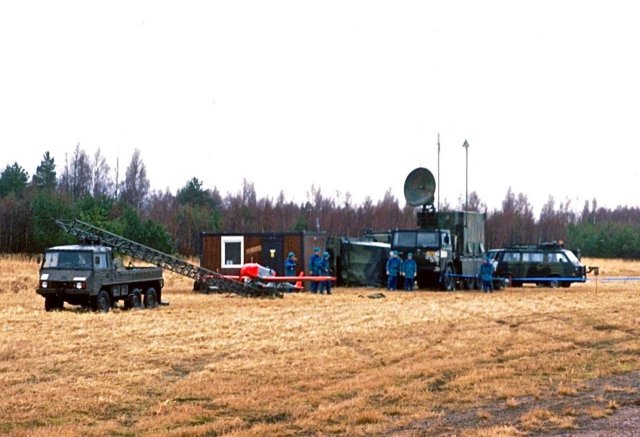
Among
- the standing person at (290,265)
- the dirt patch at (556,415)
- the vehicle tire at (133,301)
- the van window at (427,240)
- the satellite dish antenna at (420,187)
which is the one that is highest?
the satellite dish antenna at (420,187)

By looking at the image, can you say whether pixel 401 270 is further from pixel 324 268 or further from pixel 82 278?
pixel 82 278

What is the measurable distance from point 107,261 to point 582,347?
12696mm

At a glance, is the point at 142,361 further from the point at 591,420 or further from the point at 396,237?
the point at 396,237

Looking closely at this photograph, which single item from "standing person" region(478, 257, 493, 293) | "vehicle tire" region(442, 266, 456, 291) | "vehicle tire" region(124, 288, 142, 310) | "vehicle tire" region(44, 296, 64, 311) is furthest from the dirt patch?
"vehicle tire" region(442, 266, 456, 291)

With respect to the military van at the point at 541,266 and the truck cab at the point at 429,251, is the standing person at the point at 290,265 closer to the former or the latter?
the truck cab at the point at 429,251

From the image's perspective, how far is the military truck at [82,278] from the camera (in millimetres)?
22594

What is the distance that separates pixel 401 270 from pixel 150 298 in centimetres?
1107

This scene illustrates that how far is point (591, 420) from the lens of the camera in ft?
31.3

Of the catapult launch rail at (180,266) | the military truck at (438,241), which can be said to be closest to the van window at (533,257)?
the military truck at (438,241)

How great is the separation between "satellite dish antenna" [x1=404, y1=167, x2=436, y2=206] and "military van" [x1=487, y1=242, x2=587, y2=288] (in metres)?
3.68

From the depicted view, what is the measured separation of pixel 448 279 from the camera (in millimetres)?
34438

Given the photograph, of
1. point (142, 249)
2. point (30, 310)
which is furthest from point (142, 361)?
point (142, 249)

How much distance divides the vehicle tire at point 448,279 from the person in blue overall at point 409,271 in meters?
1.24

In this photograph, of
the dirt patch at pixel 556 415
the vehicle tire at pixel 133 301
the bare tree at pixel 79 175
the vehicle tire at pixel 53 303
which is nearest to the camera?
the dirt patch at pixel 556 415
